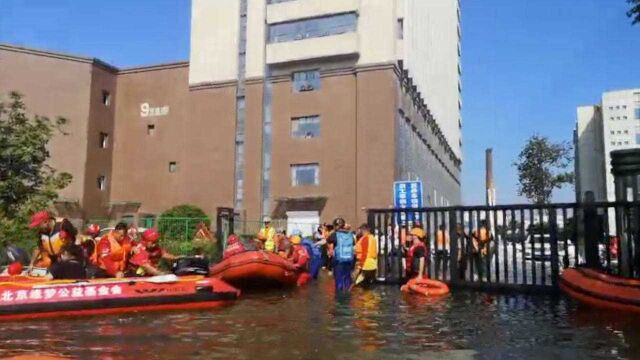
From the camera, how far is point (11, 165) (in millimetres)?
19547

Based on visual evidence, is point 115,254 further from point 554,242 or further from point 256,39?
point 256,39

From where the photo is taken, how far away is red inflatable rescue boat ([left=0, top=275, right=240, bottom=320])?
9.98 meters

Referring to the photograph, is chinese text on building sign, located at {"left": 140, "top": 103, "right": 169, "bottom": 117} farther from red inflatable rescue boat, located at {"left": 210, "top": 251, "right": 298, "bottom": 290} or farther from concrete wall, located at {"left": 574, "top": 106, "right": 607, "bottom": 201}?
concrete wall, located at {"left": 574, "top": 106, "right": 607, "bottom": 201}

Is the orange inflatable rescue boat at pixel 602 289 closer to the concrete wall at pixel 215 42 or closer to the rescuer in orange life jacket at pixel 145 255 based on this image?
the rescuer in orange life jacket at pixel 145 255

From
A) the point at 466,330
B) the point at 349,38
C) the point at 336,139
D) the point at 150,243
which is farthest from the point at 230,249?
the point at 349,38

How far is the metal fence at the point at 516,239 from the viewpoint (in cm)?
1195

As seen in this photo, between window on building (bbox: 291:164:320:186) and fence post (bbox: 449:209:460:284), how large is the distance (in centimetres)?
2423

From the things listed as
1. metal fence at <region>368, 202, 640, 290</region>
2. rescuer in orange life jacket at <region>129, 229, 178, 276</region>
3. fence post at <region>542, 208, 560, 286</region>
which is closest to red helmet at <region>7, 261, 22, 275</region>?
rescuer in orange life jacket at <region>129, 229, 178, 276</region>

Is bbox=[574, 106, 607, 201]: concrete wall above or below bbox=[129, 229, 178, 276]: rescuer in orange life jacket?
above

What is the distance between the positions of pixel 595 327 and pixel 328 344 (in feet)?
14.4

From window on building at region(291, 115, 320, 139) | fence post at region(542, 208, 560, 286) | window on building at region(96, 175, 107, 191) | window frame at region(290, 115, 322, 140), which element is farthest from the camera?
window on building at region(96, 175, 107, 191)

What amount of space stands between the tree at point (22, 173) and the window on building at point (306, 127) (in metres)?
20.2

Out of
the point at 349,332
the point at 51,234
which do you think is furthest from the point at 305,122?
the point at 349,332

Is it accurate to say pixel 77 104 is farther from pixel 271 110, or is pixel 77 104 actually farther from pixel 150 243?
pixel 150 243
